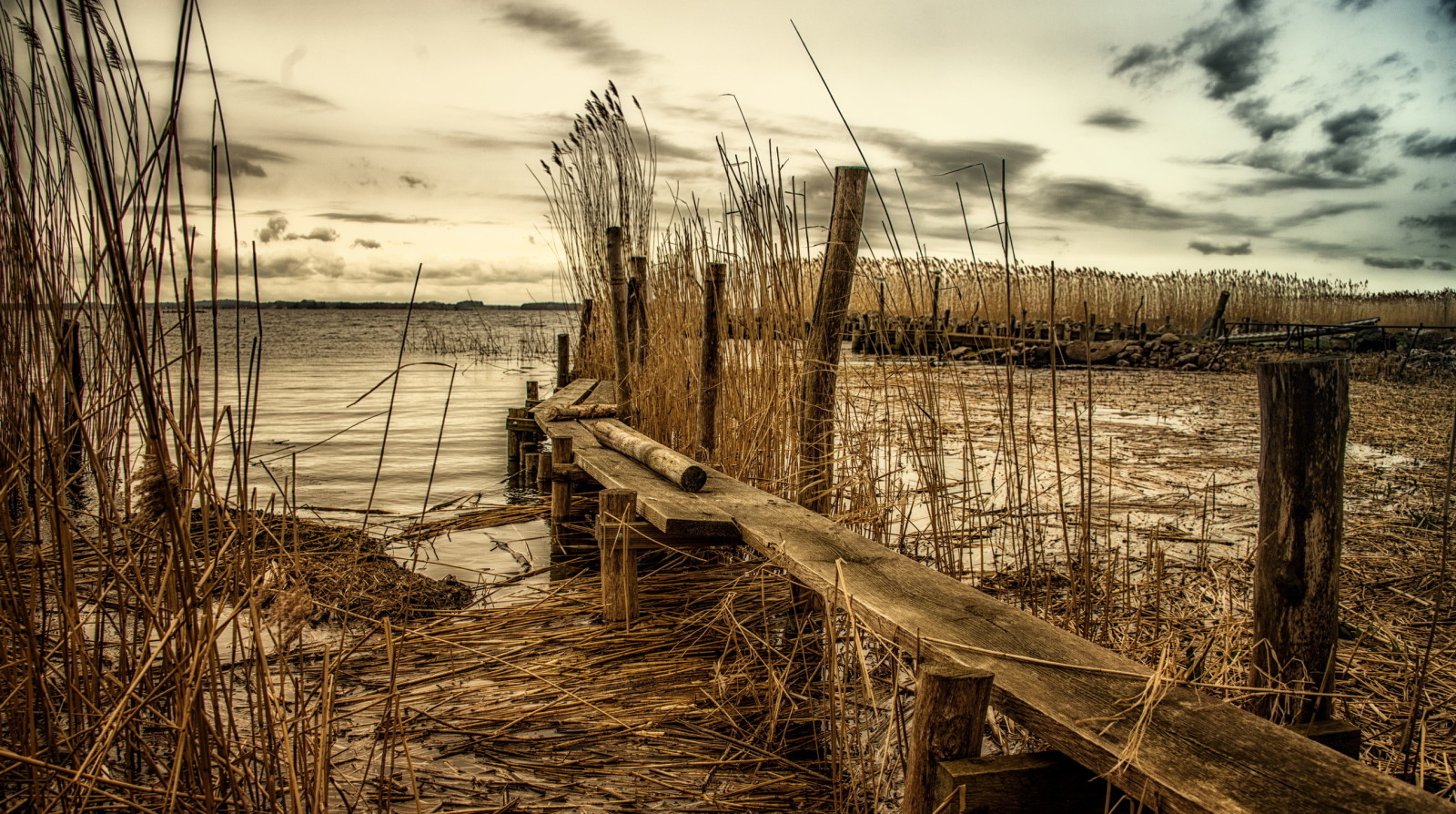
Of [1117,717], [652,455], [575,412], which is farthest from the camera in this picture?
[575,412]

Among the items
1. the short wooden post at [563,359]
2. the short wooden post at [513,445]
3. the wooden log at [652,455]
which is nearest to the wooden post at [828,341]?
the wooden log at [652,455]

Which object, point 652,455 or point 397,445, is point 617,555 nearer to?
point 652,455

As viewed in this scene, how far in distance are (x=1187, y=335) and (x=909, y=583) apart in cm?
2093

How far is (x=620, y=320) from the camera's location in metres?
5.30

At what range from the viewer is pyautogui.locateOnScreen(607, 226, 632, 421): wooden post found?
205 inches

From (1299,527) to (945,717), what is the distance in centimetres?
93

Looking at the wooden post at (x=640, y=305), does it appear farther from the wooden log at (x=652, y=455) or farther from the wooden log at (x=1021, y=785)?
the wooden log at (x=1021, y=785)

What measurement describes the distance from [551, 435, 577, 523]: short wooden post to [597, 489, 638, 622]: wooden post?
1.33 meters

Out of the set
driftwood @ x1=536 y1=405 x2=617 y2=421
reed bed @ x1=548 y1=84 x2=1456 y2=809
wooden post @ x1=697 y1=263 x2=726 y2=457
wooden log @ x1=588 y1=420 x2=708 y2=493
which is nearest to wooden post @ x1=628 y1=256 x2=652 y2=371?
reed bed @ x1=548 y1=84 x2=1456 y2=809

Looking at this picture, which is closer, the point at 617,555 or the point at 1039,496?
the point at 617,555

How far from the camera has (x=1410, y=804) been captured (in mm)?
1149

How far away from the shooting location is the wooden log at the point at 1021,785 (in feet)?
4.64

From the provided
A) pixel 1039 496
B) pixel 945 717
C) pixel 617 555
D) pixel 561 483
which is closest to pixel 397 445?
pixel 561 483

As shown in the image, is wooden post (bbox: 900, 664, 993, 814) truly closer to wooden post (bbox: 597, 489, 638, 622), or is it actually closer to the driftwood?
wooden post (bbox: 597, 489, 638, 622)
